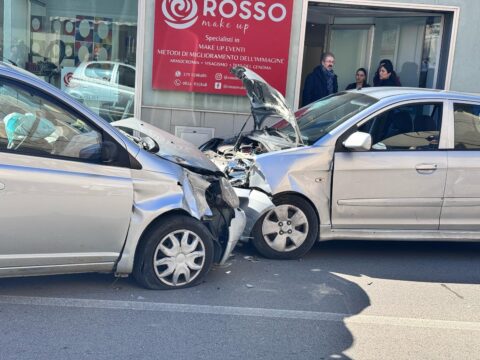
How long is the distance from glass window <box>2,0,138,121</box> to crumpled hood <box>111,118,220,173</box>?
14.2 ft

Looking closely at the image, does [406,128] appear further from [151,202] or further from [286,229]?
[151,202]

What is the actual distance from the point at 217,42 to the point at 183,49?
1.75ft

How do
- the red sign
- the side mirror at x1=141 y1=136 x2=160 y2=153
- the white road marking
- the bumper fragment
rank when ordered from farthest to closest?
the red sign, the bumper fragment, the side mirror at x1=141 y1=136 x2=160 y2=153, the white road marking

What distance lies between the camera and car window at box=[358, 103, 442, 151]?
576 centimetres

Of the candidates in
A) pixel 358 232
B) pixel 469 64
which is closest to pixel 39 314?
pixel 358 232

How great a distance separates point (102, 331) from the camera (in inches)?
154

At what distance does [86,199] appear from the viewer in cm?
419

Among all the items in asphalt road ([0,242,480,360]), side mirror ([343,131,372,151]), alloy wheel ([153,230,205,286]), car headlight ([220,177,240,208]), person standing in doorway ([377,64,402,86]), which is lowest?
asphalt road ([0,242,480,360])

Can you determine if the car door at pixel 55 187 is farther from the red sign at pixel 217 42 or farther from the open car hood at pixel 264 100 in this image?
the red sign at pixel 217 42

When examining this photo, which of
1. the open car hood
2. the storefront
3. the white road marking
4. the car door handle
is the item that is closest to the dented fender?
the white road marking

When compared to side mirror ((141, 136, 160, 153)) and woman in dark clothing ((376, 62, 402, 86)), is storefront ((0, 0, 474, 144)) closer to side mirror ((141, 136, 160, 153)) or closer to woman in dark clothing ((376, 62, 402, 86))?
woman in dark clothing ((376, 62, 402, 86))

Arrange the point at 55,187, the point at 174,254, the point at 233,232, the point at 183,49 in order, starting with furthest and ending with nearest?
the point at 183,49 → the point at 233,232 → the point at 174,254 → the point at 55,187

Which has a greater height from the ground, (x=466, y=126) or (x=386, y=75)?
(x=386, y=75)

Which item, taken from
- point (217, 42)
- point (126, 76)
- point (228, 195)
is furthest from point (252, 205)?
point (126, 76)
